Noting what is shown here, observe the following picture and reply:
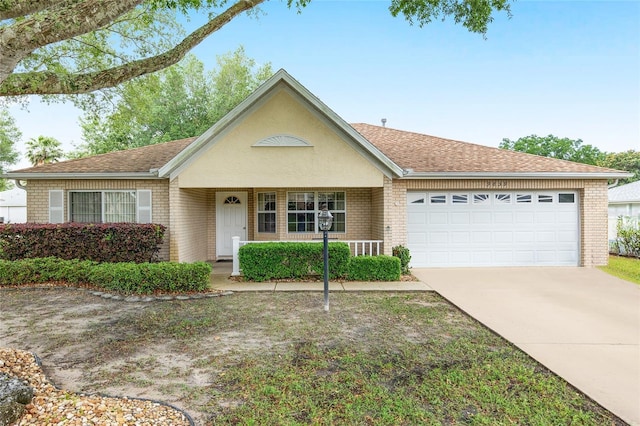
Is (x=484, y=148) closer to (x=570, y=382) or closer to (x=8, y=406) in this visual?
(x=570, y=382)

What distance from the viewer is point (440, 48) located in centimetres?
1459

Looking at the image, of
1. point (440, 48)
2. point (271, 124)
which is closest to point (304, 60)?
point (440, 48)

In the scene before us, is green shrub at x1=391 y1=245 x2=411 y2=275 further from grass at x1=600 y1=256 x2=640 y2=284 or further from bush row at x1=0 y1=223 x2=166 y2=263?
bush row at x1=0 y1=223 x2=166 y2=263

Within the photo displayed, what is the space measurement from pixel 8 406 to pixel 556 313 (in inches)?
328

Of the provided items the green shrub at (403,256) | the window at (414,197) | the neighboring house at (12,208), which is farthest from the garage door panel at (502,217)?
the neighboring house at (12,208)

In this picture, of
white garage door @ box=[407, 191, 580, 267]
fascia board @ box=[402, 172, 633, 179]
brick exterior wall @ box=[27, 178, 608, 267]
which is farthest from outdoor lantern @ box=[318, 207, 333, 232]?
white garage door @ box=[407, 191, 580, 267]

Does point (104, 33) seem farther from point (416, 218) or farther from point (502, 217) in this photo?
point (502, 217)

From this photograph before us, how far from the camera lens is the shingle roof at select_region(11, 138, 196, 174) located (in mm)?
10531

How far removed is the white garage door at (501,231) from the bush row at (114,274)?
7208 millimetres

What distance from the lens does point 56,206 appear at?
35.2ft

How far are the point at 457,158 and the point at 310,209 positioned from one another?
225 inches

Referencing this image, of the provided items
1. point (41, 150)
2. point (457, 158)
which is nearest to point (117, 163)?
point (457, 158)

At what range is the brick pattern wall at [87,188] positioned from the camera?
10688 millimetres

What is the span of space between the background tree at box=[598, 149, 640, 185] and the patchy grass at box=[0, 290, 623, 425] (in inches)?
2088
